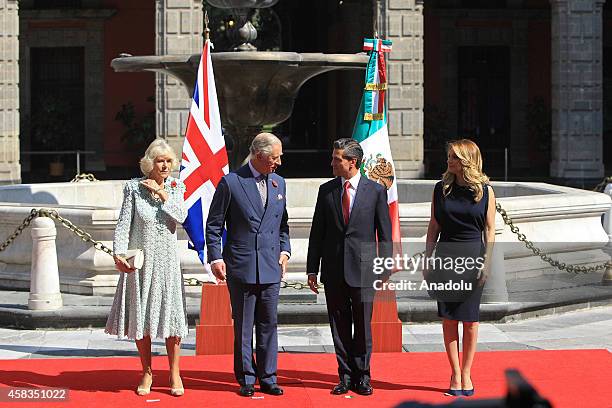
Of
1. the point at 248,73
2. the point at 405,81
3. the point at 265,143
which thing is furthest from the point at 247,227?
the point at 405,81

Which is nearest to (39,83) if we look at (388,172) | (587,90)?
(587,90)

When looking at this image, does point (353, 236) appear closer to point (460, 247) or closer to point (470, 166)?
point (460, 247)

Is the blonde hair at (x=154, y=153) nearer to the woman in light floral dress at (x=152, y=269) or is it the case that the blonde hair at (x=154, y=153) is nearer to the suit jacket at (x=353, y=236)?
Answer: the woman in light floral dress at (x=152, y=269)

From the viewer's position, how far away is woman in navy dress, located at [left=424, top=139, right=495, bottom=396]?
25.7 ft

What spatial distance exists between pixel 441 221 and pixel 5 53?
21319 mm

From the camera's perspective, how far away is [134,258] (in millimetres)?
7875

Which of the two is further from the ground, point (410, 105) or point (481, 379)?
point (410, 105)

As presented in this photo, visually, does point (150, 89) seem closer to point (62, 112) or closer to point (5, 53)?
point (62, 112)

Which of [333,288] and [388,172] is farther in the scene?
[388,172]

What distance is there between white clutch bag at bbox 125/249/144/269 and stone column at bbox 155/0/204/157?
62.7 feet

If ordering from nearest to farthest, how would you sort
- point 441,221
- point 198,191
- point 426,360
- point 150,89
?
point 441,221
point 426,360
point 198,191
point 150,89

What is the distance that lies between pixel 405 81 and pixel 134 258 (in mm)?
20594

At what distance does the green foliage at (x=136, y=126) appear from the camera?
32000 mm

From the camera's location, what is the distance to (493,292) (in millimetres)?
10883
